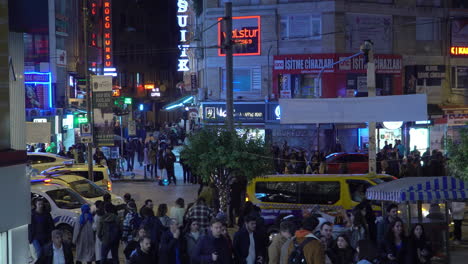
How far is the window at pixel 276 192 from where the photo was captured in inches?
730

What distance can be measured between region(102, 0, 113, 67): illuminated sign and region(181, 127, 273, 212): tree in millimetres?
42727

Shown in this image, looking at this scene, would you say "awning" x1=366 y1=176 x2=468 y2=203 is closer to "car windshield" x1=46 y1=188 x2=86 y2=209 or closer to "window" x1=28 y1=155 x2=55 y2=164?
"car windshield" x1=46 y1=188 x2=86 y2=209

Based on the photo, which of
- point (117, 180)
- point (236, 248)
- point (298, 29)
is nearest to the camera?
point (236, 248)

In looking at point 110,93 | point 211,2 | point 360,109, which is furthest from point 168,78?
point 360,109

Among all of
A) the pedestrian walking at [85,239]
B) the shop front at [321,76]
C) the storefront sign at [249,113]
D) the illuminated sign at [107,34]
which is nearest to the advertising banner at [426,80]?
the shop front at [321,76]

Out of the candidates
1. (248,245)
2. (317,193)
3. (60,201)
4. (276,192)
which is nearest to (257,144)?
(276,192)

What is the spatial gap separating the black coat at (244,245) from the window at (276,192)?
6.70 metres

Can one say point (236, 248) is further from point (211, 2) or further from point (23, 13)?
point (211, 2)

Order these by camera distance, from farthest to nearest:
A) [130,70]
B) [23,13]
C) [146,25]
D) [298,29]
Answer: [146,25], [130,70], [298,29], [23,13]

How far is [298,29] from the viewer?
40.0 metres

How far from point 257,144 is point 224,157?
107cm

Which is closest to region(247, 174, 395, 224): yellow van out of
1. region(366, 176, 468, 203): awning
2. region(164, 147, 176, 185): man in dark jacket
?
region(366, 176, 468, 203): awning

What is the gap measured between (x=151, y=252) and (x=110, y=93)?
17.7m

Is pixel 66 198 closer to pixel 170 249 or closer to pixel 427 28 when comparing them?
pixel 170 249
